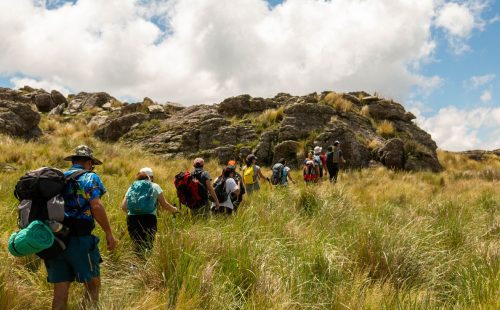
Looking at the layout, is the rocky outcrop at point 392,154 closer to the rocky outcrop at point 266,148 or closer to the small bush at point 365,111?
the small bush at point 365,111

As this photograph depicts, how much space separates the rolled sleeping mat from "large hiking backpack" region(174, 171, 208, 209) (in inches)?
145

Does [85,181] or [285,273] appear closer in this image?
[85,181]

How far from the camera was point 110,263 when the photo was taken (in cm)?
509

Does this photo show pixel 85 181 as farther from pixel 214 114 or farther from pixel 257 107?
pixel 257 107

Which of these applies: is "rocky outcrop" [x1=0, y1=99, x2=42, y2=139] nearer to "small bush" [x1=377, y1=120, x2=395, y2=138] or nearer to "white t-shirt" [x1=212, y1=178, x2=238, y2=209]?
"white t-shirt" [x1=212, y1=178, x2=238, y2=209]

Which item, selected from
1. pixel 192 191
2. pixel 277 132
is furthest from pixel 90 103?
pixel 192 191

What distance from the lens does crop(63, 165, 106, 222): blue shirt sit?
12.6ft

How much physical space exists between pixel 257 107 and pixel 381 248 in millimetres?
20069

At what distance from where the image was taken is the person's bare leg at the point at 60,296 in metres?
3.77

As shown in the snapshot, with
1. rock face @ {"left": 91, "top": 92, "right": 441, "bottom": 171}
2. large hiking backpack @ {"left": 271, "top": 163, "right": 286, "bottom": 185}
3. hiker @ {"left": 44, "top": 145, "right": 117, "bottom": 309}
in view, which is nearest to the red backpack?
large hiking backpack @ {"left": 271, "top": 163, "right": 286, "bottom": 185}

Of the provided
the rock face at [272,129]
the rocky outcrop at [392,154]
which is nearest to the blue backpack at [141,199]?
the rock face at [272,129]

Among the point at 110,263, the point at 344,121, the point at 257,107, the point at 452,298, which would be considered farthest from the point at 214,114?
the point at 452,298

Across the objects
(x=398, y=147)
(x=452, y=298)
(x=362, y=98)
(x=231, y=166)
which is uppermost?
(x=362, y=98)

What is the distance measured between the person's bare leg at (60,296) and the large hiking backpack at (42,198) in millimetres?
628
